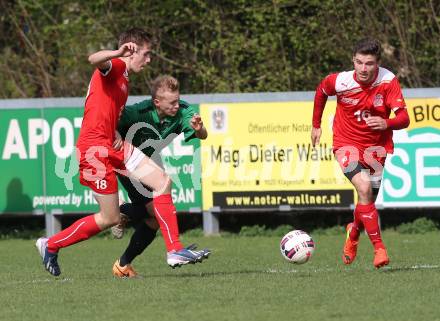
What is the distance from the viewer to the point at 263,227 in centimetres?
1519

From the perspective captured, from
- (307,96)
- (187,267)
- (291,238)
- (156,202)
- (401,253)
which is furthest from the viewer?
(307,96)

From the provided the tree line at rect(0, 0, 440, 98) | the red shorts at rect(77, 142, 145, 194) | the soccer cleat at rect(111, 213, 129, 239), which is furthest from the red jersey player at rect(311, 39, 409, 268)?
the tree line at rect(0, 0, 440, 98)

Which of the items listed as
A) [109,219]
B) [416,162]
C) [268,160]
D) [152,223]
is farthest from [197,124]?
[416,162]

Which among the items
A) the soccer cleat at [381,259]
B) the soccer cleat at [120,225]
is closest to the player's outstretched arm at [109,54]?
the soccer cleat at [120,225]

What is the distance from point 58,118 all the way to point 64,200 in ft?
3.47

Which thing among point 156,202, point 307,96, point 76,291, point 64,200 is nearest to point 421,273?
point 156,202

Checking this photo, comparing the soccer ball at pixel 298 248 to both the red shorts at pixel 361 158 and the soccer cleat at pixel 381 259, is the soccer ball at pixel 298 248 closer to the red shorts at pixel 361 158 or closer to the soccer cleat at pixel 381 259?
the soccer cleat at pixel 381 259

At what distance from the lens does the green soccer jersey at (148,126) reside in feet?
30.6

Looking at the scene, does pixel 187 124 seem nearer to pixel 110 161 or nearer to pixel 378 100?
pixel 110 161

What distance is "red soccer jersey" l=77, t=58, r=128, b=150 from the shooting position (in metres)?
8.96

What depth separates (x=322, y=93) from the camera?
33.0ft

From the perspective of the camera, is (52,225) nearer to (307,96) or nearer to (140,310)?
(307,96)

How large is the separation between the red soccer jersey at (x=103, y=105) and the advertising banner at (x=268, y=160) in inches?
230

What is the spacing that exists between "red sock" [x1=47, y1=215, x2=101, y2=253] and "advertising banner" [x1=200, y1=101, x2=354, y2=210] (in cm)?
577
